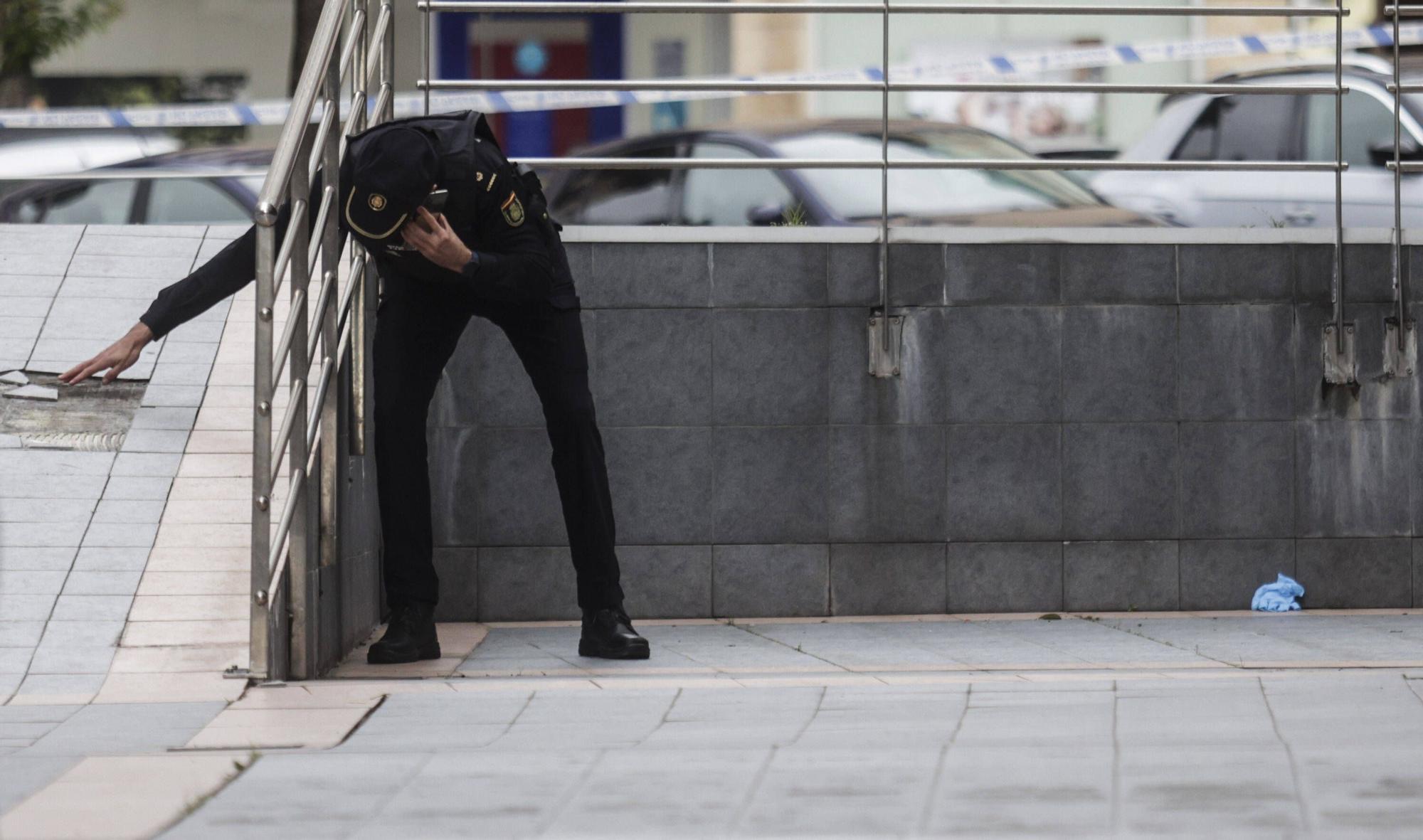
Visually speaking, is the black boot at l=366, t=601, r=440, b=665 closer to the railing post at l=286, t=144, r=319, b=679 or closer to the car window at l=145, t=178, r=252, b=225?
the railing post at l=286, t=144, r=319, b=679

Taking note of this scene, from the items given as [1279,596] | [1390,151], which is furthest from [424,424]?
[1390,151]

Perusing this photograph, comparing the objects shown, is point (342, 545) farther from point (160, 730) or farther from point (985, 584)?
point (985, 584)

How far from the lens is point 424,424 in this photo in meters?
6.02

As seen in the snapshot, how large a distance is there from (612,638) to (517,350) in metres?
A: 0.94

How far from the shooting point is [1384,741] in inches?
176

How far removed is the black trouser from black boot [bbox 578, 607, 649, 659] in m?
0.04

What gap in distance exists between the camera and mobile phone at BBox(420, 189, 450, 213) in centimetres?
565

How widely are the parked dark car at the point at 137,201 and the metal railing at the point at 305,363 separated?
3023 millimetres

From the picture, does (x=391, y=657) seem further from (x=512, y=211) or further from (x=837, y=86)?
(x=837, y=86)

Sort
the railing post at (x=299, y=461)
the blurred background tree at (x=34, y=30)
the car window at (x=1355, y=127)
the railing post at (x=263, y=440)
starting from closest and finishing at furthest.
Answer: the railing post at (x=263, y=440) → the railing post at (x=299, y=461) → the car window at (x=1355, y=127) → the blurred background tree at (x=34, y=30)

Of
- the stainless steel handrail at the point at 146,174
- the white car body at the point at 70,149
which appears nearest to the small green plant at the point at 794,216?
the stainless steel handrail at the point at 146,174

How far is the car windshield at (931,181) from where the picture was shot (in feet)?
24.0

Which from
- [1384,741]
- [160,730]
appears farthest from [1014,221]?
[160,730]

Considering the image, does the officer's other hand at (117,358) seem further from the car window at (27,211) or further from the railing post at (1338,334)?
the railing post at (1338,334)
